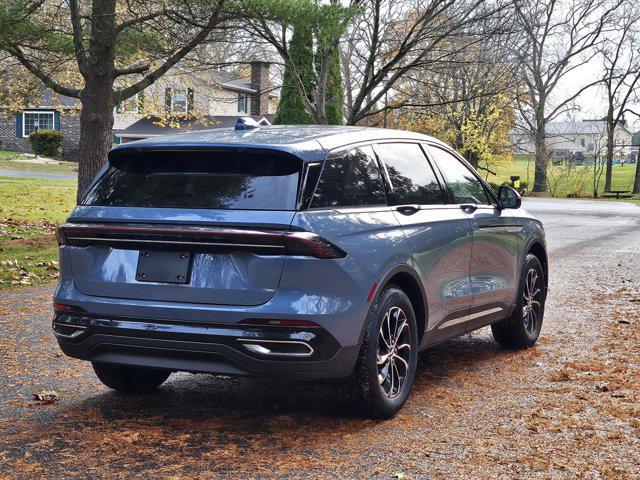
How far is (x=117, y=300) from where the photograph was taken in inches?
209

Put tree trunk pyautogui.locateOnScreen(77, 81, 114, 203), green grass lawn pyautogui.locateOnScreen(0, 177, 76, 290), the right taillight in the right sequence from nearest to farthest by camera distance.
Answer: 1. the right taillight
2. green grass lawn pyautogui.locateOnScreen(0, 177, 76, 290)
3. tree trunk pyautogui.locateOnScreen(77, 81, 114, 203)

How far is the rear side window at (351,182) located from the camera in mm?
5375

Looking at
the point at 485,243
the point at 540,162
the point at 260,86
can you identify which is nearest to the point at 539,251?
the point at 485,243

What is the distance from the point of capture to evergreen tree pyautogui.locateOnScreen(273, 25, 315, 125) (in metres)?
17.9

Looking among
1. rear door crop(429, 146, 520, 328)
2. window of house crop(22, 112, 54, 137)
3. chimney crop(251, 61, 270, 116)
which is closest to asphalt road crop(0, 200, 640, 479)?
rear door crop(429, 146, 520, 328)

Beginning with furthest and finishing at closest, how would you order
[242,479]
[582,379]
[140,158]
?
[582,379], [140,158], [242,479]

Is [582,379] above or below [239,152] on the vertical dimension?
below

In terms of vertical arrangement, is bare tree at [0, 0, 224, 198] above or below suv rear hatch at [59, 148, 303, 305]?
above

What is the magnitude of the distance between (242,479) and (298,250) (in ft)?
3.96

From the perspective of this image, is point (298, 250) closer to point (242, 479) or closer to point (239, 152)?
point (239, 152)

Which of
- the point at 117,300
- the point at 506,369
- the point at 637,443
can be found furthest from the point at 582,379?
the point at 117,300

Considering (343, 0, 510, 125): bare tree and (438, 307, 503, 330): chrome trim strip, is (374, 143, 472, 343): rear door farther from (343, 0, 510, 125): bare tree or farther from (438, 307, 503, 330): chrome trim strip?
(343, 0, 510, 125): bare tree

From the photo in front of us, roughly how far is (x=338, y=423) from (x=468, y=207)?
219cm

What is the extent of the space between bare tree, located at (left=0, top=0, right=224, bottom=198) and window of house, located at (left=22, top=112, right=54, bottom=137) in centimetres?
4608
